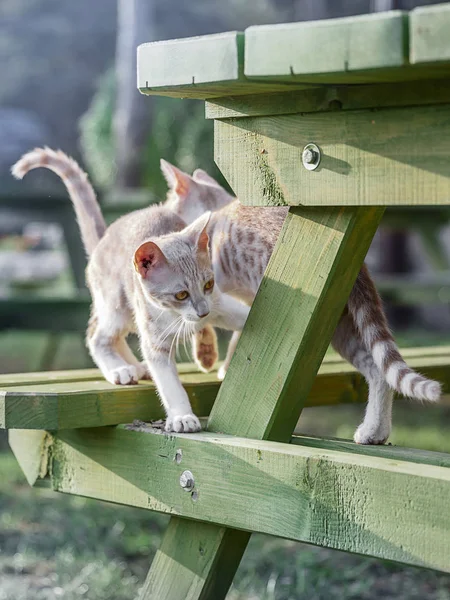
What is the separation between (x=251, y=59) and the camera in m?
1.82

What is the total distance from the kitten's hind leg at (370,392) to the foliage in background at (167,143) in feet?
18.4

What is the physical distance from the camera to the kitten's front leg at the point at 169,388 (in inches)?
92.5

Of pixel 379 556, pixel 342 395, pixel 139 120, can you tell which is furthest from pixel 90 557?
pixel 139 120

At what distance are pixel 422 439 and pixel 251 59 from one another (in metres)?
3.93

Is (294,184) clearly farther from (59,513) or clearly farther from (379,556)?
(59,513)

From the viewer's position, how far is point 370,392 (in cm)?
242

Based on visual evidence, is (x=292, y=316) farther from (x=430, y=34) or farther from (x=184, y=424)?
(x=430, y=34)

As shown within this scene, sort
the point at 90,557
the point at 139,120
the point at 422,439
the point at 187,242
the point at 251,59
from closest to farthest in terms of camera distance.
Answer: the point at 251,59
the point at 187,242
the point at 90,557
the point at 422,439
the point at 139,120

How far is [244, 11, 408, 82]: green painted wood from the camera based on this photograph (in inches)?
63.4

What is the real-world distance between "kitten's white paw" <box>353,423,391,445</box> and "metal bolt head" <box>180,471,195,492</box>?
16.1 inches

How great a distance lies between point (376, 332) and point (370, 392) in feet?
0.53

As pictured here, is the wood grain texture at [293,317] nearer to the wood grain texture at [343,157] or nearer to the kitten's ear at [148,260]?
the wood grain texture at [343,157]

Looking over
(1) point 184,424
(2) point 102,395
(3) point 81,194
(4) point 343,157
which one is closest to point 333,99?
(4) point 343,157

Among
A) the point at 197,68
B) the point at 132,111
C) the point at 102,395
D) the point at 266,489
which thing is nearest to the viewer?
the point at 197,68
